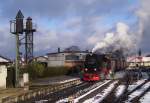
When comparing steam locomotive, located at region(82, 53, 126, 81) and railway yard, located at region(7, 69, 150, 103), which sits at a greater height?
steam locomotive, located at region(82, 53, 126, 81)

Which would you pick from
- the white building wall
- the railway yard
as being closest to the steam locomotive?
the railway yard

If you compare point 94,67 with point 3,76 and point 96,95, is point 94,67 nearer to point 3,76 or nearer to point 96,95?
point 3,76

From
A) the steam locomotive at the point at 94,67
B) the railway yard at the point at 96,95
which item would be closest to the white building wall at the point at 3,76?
the railway yard at the point at 96,95

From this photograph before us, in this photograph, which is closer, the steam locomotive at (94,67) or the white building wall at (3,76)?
the white building wall at (3,76)

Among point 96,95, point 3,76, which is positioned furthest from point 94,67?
point 96,95

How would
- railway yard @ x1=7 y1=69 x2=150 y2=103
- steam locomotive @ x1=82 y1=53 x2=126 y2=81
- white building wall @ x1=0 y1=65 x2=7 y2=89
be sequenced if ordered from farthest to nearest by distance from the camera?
steam locomotive @ x1=82 y1=53 x2=126 y2=81, white building wall @ x1=0 y1=65 x2=7 y2=89, railway yard @ x1=7 y1=69 x2=150 y2=103

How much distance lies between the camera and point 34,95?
28562mm

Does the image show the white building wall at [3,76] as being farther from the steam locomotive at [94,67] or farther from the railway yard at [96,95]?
the steam locomotive at [94,67]

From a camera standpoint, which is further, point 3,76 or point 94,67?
point 94,67

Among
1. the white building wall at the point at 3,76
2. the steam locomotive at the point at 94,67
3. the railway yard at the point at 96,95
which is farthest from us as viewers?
the steam locomotive at the point at 94,67

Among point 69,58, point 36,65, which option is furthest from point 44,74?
point 69,58

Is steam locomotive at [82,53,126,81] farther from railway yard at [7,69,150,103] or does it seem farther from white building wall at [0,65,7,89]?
white building wall at [0,65,7,89]

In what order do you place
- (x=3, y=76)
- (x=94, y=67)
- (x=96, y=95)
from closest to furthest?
(x=96, y=95)
(x=3, y=76)
(x=94, y=67)

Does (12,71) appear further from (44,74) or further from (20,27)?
(44,74)
